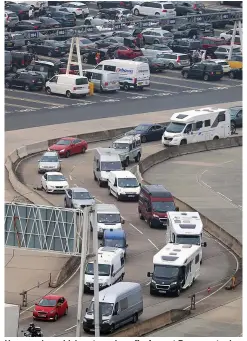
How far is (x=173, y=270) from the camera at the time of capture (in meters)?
50.0

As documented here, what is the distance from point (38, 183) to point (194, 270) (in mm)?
17568

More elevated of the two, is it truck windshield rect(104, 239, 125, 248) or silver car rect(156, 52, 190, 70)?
silver car rect(156, 52, 190, 70)

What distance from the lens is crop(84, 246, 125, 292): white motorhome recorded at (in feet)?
163

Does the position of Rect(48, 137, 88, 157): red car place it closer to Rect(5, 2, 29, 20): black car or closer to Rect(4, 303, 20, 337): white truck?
Rect(4, 303, 20, 337): white truck

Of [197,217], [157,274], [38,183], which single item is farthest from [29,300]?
[38,183]

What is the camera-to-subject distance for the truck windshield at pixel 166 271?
163ft

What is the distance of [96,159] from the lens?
67938 millimetres

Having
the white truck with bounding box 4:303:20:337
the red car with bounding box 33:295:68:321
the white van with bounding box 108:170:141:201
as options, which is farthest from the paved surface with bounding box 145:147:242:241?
the white truck with bounding box 4:303:20:337

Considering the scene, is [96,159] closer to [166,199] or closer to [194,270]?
[166,199]

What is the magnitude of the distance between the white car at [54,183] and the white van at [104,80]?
28044 mm

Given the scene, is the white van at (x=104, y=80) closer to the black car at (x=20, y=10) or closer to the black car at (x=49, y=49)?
the black car at (x=49, y=49)

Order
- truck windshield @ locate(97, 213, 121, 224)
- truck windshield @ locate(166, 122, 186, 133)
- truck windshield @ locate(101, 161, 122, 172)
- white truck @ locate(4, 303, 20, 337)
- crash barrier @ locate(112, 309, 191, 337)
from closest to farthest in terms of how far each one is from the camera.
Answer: white truck @ locate(4, 303, 20, 337)
crash barrier @ locate(112, 309, 191, 337)
truck windshield @ locate(97, 213, 121, 224)
truck windshield @ locate(101, 161, 122, 172)
truck windshield @ locate(166, 122, 186, 133)

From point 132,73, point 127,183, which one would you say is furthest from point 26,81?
point 127,183

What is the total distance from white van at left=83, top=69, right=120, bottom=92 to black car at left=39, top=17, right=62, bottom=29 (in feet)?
70.4
